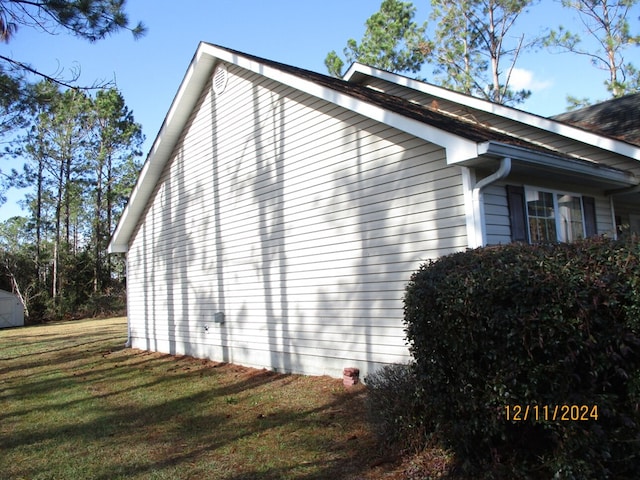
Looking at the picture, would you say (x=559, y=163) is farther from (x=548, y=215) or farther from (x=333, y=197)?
(x=333, y=197)

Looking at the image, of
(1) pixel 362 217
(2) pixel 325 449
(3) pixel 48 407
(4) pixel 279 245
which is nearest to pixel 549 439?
(2) pixel 325 449

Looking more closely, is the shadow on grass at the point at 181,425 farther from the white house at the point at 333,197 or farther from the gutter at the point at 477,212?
the gutter at the point at 477,212

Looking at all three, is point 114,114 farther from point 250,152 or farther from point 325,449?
point 325,449

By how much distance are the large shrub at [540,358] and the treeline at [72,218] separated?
3371 cm

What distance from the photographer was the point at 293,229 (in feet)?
28.6

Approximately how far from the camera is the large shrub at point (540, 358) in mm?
3283

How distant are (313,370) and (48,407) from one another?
4202 millimetres

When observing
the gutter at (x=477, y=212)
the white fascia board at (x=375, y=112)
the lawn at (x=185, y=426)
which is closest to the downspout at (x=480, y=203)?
the gutter at (x=477, y=212)

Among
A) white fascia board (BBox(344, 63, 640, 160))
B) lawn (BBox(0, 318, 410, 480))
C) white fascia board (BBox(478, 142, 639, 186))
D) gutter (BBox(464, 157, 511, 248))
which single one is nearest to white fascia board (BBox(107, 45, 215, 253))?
white fascia board (BBox(344, 63, 640, 160))

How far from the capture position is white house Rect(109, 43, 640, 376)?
653 cm

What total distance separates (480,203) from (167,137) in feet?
A: 28.0
